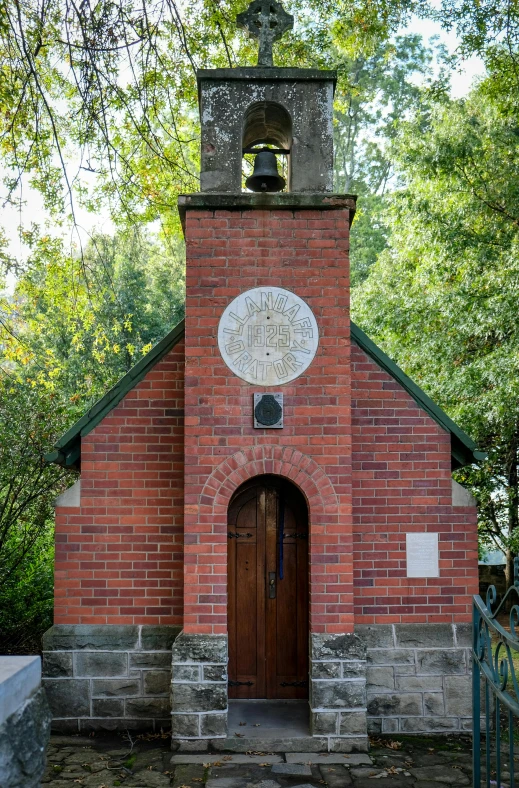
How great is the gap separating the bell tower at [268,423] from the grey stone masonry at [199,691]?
0.01 m

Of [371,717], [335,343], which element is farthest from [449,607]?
[335,343]

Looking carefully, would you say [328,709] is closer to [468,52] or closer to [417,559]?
[417,559]

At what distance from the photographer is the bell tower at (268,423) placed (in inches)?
254

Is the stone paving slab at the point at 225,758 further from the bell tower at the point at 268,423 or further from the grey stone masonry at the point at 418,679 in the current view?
the grey stone masonry at the point at 418,679

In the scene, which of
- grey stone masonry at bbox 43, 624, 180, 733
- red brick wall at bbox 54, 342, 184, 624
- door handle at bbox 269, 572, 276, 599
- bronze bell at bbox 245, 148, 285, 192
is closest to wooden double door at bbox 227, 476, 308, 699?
door handle at bbox 269, 572, 276, 599

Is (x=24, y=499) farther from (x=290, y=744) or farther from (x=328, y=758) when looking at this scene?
(x=328, y=758)

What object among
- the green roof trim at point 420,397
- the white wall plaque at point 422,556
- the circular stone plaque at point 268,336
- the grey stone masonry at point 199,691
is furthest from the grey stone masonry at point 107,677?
the green roof trim at point 420,397

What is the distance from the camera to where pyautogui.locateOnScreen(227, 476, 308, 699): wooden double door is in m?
7.23

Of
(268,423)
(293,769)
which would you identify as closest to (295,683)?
(293,769)

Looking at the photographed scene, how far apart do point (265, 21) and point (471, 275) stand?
537 centimetres

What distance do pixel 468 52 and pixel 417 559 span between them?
6.18 meters

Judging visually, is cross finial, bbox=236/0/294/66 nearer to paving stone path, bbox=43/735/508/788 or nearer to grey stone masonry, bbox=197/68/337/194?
grey stone masonry, bbox=197/68/337/194

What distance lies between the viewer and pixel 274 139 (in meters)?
8.12

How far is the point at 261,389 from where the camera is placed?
6.77m
